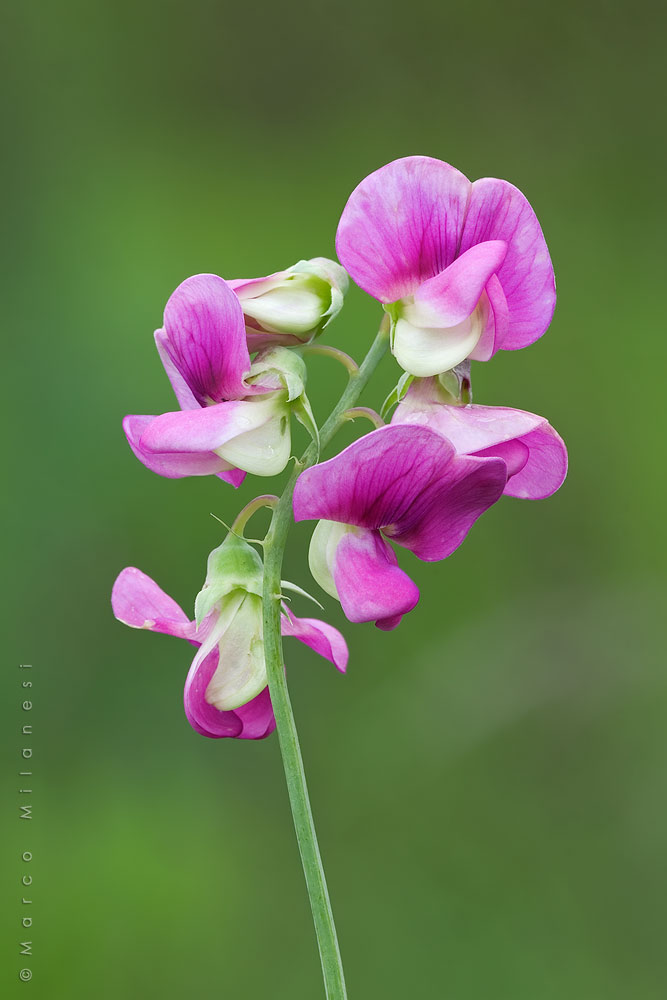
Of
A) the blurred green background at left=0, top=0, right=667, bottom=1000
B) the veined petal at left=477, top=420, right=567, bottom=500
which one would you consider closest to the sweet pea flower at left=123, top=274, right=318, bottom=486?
the veined petal at left=477, top=420, right=567, bottom=500

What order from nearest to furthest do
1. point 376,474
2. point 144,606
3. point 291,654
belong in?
point 376,474 → point 144,606 → point 291,654

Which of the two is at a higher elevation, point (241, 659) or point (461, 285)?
point (461, 285)

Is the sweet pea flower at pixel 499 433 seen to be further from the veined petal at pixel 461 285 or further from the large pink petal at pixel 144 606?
the large pink petal at pixel 144 606

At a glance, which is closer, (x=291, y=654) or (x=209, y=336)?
(x=209, y=336)

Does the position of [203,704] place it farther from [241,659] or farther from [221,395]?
[221,395]

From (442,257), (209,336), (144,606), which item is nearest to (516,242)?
(442,257)

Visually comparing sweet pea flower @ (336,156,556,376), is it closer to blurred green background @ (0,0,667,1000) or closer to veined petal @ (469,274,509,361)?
veined petal @ (469,274,509,361)

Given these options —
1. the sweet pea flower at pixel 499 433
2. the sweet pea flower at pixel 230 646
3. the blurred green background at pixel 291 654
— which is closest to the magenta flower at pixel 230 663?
the sweet pea flower at pixel 230 646

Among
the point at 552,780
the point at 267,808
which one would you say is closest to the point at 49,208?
the point at 267,808
